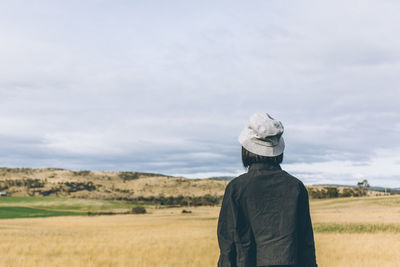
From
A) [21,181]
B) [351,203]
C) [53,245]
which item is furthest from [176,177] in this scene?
[53,245]

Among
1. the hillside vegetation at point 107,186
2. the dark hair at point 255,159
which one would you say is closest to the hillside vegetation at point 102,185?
the hillside vegetation at point 107,186

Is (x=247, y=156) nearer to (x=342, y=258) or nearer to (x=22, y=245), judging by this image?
(x=342, y=258)

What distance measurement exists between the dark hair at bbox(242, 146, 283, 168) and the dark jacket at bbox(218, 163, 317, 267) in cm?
5

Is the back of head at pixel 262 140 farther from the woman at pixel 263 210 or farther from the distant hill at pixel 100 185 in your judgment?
the distant hill at pixel 100 185

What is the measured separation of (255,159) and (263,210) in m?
0.48

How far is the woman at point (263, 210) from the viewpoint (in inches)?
171

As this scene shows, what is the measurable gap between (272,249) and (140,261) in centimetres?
1460

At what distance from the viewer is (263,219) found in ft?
14.4

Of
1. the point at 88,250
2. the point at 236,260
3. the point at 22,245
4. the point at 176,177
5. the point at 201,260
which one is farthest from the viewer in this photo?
the point at 176,177

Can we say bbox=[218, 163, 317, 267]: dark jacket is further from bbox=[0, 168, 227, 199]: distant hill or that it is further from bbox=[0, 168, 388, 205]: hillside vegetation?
bbox=[0, 168, 227, 199]: distant hill

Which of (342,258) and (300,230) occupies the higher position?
(300,230)

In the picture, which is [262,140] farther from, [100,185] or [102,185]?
[102,185]

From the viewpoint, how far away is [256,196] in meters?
4.41

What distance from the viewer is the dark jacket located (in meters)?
4.34
